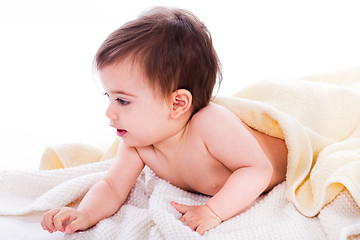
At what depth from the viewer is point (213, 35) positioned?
202 centimetres

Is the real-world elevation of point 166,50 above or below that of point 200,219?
above

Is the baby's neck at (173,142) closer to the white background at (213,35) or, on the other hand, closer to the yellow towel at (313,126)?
the yellow towel at (313,126)

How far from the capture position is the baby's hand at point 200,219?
90 centimetres

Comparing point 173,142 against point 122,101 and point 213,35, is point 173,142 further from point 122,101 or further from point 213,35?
point 213,35

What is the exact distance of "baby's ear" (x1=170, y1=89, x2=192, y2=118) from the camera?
985 mm

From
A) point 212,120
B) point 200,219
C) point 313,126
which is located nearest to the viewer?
point 200,219

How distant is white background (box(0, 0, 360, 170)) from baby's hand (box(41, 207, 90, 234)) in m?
0.93

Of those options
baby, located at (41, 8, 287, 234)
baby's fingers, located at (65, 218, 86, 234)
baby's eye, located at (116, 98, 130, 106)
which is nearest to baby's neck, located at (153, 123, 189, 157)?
baby, located at (41, 8, 287, 234)

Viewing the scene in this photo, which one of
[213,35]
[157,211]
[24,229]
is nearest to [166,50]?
[157,211]

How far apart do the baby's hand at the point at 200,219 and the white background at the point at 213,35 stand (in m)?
1.01

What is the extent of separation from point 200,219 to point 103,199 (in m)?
0.24

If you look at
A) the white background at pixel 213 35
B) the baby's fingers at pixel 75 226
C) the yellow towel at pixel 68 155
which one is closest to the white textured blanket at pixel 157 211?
the baby's fingers at pixel 75 226

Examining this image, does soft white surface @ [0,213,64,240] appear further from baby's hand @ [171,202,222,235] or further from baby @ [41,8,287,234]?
baby's hand @ [171,202,222,235]

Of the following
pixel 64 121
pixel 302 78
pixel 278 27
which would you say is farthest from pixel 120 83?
pixel 278 27
